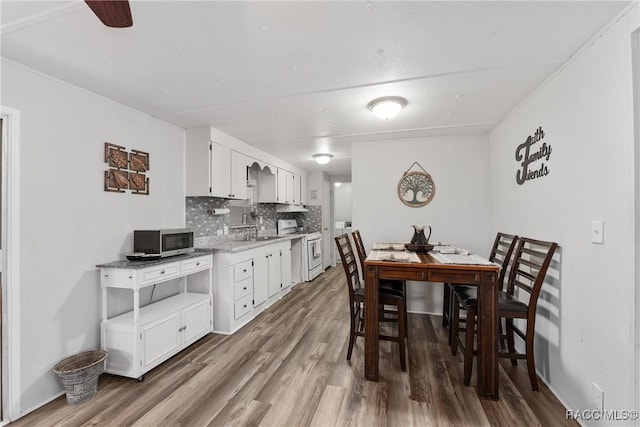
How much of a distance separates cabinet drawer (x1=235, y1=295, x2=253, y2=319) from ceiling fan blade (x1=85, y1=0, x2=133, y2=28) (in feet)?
8.98

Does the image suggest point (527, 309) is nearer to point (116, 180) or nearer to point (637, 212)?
point (637, 212)

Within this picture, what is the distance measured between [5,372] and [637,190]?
→ 3785 mm

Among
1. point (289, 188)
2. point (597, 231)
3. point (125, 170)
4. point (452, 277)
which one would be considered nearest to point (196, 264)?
point (125, 170)

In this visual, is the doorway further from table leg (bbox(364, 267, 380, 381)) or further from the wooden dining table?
table leg (bbox(364, 267, 380, 381))

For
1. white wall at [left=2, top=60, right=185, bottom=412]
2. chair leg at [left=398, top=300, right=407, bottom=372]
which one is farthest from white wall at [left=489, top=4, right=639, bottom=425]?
white wall at [left=2, top=60, right=185, bottom=412]

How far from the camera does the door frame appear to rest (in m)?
1.80

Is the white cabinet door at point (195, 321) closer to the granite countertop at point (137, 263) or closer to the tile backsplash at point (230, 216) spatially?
A: the granite countertop at point (137, 263)

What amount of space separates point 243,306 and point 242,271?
0.41m

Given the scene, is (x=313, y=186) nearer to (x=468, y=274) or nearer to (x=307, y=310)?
(x=307, y=310)

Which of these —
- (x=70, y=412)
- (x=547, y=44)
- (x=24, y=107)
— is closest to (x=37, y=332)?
(x=70, y=412)

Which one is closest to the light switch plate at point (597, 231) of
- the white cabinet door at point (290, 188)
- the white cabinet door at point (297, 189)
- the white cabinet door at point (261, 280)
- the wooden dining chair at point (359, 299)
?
the wooden dining chair at point (359, 299)

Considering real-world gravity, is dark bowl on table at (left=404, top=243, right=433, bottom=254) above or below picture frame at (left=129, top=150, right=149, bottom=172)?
below

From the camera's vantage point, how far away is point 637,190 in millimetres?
1363

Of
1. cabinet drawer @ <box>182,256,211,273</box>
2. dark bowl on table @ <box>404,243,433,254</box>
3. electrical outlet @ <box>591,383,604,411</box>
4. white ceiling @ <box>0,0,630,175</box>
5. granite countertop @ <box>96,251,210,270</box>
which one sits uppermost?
white ceiling @ <box>0,0,630,175</box>
